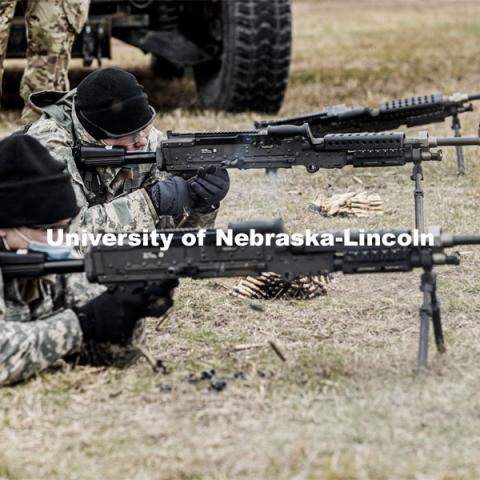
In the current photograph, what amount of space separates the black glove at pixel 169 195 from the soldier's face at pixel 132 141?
0.64 feet

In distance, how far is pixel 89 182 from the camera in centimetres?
555

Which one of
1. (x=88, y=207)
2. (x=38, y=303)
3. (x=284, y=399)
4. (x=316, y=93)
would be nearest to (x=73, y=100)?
(x=88, y=207)

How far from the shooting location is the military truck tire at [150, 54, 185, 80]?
12.8m

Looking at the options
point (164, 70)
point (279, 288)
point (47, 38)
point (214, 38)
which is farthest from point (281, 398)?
point (164, 70)

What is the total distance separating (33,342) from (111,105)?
1377 mm

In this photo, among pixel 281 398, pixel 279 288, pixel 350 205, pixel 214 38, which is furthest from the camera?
pixel 214 38

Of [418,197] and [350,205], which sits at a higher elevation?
[418,197]

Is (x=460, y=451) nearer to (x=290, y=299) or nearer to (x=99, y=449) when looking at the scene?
(x=99, y=449)

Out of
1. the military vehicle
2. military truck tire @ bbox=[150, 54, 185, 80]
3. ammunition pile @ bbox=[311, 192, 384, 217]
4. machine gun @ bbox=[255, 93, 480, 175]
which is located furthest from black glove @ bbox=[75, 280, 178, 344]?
military truck tire @ bbox=[150, 54, 185, 80]

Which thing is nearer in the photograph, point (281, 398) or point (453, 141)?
point (281, 398)

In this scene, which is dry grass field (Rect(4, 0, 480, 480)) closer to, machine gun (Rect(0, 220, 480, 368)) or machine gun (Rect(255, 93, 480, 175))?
machine gun (Rect(0, 220, 480, 368))

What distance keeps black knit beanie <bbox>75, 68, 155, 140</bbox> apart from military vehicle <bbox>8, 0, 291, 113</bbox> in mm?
4276

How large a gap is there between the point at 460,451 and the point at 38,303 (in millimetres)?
1672

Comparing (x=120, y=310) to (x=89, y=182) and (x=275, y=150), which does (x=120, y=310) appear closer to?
(x=89, y=182)
